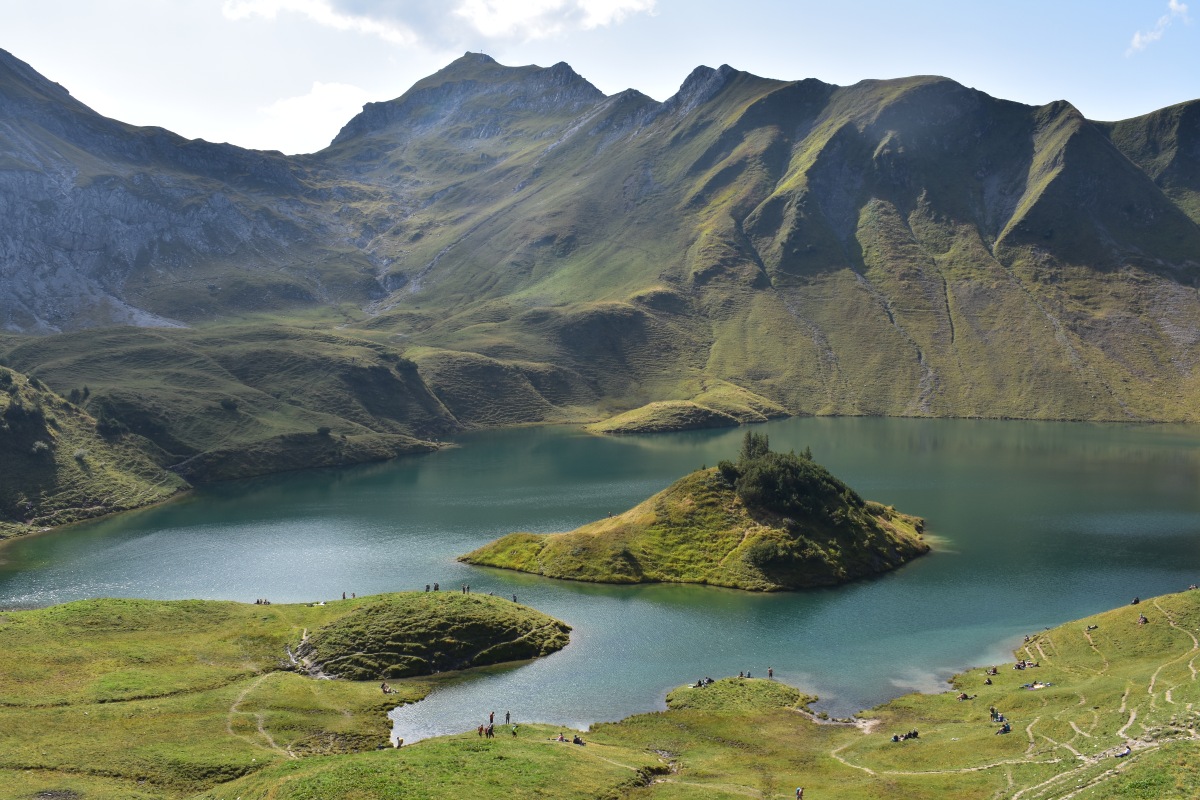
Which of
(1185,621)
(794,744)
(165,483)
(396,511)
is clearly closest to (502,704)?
(794,744)

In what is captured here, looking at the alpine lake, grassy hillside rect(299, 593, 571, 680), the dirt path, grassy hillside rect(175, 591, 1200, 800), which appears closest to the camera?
grassy hillside rect(175, 591, 1200, 800)

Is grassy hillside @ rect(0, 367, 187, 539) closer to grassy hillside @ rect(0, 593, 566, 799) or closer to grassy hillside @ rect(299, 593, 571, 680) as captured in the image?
grassy hillside @ rect(0, 593, 566, 799)

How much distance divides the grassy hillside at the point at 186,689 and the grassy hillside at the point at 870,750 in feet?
26.5

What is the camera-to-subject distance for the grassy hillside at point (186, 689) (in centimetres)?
6181

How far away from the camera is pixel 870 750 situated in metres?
66.6

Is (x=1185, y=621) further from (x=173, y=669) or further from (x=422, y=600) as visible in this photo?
(x=173, y=669)

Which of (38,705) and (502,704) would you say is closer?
(38,705)

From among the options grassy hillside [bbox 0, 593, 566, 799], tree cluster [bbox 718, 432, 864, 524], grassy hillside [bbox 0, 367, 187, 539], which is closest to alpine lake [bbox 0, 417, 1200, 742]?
grassy hillside [bbox 0, 593, 566, 799]

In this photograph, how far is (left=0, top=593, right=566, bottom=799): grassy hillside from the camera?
61.8 meters

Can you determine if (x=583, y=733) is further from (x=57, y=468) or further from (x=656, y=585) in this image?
(x=57, y=468)

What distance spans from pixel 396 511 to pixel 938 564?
9737 centimetres

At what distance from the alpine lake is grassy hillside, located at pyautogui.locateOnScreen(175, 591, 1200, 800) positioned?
5.76 m

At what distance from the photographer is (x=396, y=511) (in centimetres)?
17088

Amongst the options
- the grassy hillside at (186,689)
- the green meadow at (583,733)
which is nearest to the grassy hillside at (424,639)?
the grassy hillside at (186,689)
